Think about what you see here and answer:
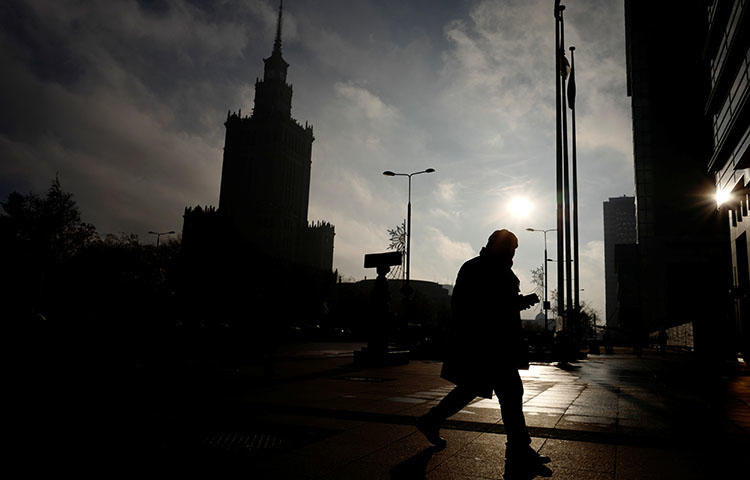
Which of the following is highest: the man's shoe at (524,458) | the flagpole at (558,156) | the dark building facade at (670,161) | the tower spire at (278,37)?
the tower spire at (278,37)

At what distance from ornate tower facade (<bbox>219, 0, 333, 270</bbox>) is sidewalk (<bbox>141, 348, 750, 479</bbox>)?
388 feet

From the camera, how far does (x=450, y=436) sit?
480cm

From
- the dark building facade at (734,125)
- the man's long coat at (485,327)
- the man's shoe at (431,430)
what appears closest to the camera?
the man's long coat at (485,327)

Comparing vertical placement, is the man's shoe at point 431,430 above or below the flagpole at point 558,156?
below

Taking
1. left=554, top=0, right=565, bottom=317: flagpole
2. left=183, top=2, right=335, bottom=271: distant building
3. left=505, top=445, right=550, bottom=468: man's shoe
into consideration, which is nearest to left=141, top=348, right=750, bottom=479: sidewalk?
left=505, top=445, right=550, bottom=468: man's shoe

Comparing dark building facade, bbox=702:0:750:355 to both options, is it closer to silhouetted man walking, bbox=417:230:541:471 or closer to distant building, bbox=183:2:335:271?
silhouetted man walking, bbox=417:230:541:471

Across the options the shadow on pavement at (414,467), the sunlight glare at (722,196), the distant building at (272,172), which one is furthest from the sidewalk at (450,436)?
the distant building at (272,172)

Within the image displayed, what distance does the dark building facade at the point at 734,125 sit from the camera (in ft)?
69.6

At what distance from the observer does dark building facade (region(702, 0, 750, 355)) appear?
21.2 meters

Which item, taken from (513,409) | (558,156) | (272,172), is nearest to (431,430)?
(513,409)

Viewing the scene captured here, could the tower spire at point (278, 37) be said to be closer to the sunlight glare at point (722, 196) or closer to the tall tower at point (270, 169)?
the tall tower at point (270, 169)

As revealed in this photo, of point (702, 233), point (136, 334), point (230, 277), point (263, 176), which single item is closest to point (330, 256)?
point (263, 176)

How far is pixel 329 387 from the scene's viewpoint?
8.84 m

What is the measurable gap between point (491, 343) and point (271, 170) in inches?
5191
